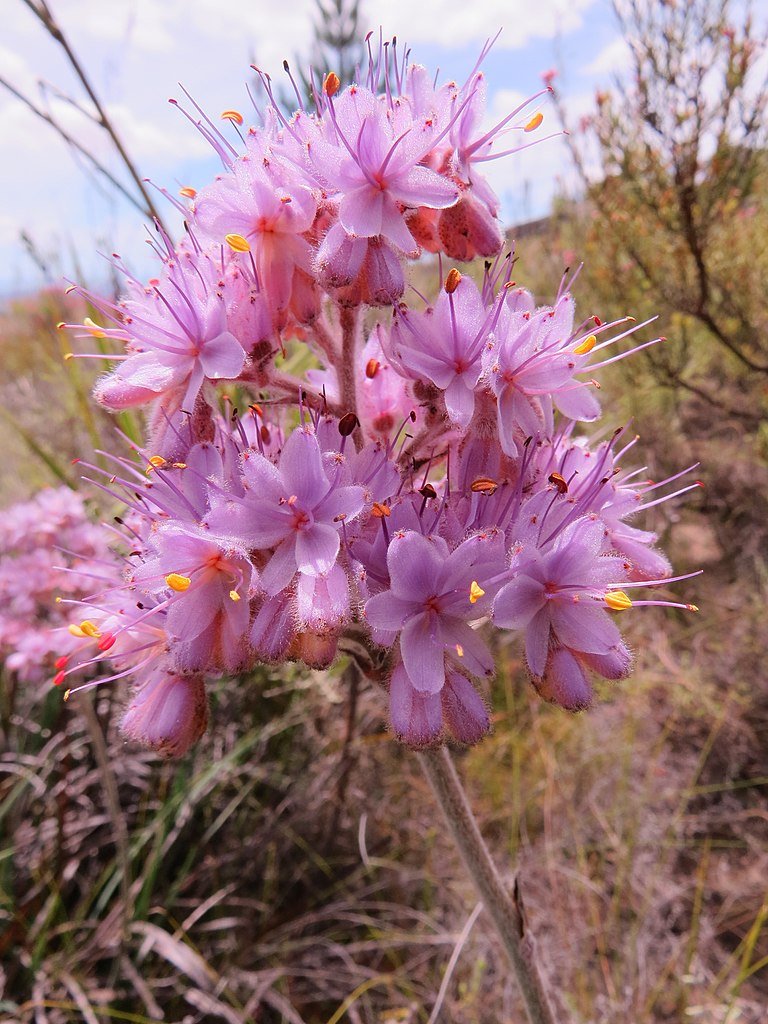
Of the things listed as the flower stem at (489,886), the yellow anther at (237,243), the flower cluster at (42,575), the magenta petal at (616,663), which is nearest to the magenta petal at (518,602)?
the magenta petal at (616,663)

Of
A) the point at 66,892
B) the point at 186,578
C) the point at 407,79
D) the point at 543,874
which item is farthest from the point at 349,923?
the point at 407,79

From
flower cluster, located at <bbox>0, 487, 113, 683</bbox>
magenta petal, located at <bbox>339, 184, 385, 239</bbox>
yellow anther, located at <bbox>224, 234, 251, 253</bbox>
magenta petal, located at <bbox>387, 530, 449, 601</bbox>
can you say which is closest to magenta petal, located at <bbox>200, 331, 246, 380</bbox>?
yellow anther, located at <bbox>224, 234, 251, 253</bbox>

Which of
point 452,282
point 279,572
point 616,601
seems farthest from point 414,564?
point 452,282

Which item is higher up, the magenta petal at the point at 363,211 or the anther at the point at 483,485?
the magenta petal at the point at 363,211

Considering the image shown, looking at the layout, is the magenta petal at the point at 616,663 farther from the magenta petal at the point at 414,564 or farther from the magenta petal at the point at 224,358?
the magenta petal at the point at 224,358

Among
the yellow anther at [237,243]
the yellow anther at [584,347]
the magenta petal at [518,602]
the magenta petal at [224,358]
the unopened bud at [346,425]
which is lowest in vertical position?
the magenta petal at [518,602]

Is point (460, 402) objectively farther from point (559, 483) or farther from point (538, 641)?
point (538, 641)

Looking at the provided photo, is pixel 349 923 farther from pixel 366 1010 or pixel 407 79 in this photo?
pixel 407 79
